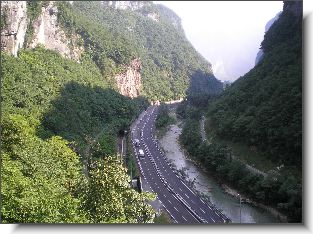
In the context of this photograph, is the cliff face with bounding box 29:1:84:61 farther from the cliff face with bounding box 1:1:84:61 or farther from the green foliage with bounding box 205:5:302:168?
the green foliage with bounding box 205:5:302:168

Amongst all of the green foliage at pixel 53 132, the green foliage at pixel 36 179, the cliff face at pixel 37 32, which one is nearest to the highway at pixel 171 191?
the green foliage at pixel 53 132

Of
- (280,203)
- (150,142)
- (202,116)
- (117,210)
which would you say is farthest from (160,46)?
(117,210)

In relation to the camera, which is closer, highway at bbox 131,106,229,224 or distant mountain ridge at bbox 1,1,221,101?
highway at bbox 131,106,229,224

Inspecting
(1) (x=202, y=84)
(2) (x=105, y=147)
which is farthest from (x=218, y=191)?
(1) (x=202, y=84)

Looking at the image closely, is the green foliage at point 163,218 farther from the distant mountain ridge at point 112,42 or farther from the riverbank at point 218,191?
the distant mountain ridge at point 112,42

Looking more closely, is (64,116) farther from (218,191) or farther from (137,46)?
(137,46)

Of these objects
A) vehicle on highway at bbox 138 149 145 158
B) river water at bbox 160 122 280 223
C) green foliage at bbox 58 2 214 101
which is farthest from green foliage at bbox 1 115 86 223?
green foliage at bbox 58 2 214 101

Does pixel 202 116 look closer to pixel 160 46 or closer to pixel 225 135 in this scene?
pixel 225 135
